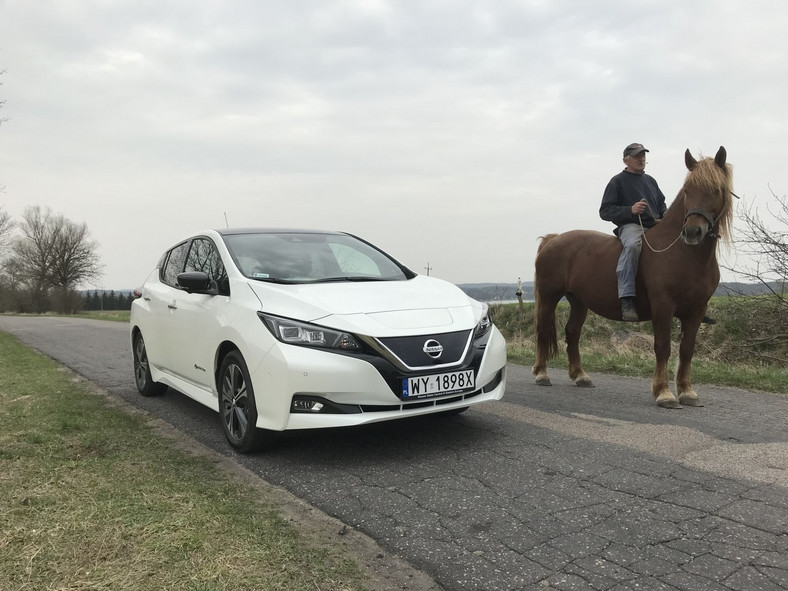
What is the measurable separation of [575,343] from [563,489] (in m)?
3.97

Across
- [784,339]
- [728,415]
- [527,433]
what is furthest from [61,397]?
[784,339]

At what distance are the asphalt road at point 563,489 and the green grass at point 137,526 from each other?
0.38 metres

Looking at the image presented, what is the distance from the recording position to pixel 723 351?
1188 centimetres

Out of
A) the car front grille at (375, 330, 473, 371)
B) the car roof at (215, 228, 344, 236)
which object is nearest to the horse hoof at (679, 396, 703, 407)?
the car front grille at (375, 330, 473, 371)

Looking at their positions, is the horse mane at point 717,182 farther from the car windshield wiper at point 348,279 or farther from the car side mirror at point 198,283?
the car side mirror at point 198,283

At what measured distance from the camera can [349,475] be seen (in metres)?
3.76

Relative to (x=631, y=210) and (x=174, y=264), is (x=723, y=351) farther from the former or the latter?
(x=174, y=264)

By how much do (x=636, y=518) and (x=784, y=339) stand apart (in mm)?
10068

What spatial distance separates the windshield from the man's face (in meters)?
2.94

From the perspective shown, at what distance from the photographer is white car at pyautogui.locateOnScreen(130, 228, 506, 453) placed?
12.6 feet

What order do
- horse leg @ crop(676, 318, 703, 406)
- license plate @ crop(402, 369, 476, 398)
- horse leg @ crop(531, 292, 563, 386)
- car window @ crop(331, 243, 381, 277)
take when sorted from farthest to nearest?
horse leg @ crop(531, 292, 563, 386)
horse leg @ crop(676, 318, 703, 406)
car window @ crop(331, 243, 381, 277)
license plate @ crop(402, 369, 476, 398)

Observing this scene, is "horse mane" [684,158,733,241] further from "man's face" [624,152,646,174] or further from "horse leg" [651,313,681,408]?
"man's face" [624,152,646,174]

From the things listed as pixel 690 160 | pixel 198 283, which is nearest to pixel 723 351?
pixel 690 160

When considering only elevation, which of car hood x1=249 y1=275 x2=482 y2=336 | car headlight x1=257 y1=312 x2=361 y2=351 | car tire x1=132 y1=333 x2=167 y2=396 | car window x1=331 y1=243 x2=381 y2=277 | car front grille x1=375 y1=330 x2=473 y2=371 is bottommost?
car tire x1=132 y1=333 x2=167 y2=396
